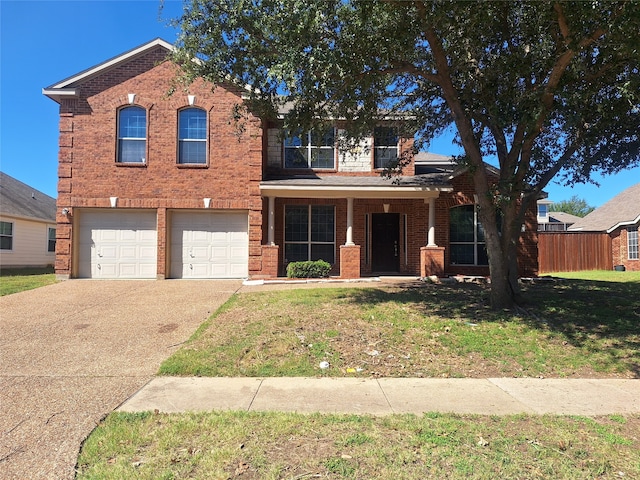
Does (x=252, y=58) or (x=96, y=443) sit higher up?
(x=252, y=58)

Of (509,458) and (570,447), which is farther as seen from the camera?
(570,447)

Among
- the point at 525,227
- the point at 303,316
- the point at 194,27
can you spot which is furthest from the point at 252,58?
the point at 525,227

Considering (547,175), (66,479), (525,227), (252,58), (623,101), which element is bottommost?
(66,479)

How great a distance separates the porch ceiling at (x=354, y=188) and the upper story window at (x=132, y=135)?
14.0ft

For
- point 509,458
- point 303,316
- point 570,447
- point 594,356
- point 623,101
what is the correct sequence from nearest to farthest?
point 509,458
point 570,447
point 594,356
point 303,316
point 623,101

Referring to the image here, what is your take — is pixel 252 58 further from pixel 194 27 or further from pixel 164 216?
pixel 164 216

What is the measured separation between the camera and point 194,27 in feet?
26.6

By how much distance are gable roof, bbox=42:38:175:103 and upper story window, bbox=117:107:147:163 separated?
1437 millimetres

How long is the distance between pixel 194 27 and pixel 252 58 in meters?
1.20

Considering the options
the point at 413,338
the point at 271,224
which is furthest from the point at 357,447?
the point at 271,224

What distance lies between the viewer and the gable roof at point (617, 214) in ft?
82.9

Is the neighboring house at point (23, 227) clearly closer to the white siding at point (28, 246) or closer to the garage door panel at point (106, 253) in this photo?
the white siding at point (28, 246)

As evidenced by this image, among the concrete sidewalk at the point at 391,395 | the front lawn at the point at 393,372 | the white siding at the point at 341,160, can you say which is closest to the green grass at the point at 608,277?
the front lawn at the point at 393,372

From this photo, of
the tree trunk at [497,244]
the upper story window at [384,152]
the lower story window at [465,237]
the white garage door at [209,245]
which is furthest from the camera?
the upper story window at [384,152]
